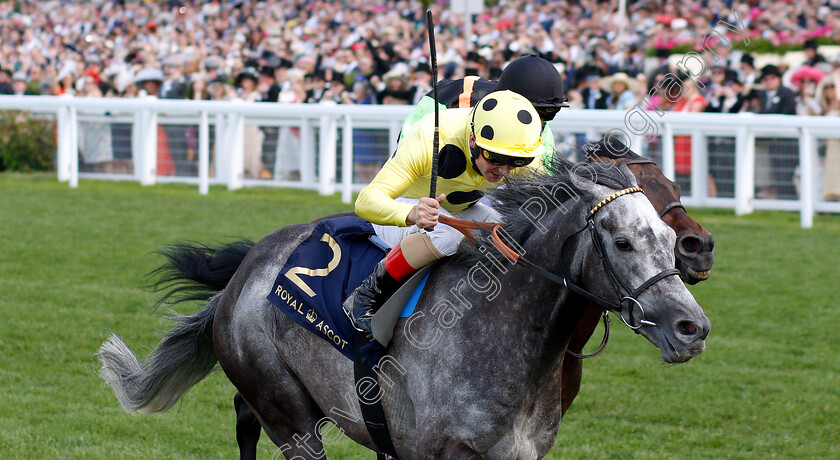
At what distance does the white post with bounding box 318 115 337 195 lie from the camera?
10750 millimetres

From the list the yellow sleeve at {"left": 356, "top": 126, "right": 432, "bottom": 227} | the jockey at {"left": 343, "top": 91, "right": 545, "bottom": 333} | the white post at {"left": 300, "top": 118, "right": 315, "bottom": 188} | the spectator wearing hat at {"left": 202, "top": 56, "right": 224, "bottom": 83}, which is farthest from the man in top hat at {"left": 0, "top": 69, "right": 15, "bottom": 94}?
the yellow sleeve at {"left": 356, "top": 126, "right": 432, "bottom": 227}

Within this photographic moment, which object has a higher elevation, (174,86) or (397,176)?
(397,176)

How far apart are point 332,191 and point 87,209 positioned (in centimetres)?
250

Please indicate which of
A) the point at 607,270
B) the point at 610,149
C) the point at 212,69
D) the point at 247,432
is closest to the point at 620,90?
the point at 212,69

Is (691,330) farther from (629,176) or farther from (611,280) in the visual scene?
(629,176)

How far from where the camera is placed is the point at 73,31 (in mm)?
23500

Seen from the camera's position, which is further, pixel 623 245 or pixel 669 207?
pixel 669 207

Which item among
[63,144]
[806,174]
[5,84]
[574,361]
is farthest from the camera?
[5,84]

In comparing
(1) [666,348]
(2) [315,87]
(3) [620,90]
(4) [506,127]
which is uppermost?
(4) [506,127]

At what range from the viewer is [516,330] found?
304cm

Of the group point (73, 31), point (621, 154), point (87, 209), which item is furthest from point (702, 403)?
point (73, 31)

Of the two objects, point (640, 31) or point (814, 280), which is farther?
point (640, 31)

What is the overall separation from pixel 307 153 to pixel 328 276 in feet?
24.9

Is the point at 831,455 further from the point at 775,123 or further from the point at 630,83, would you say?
the point at 630,83
